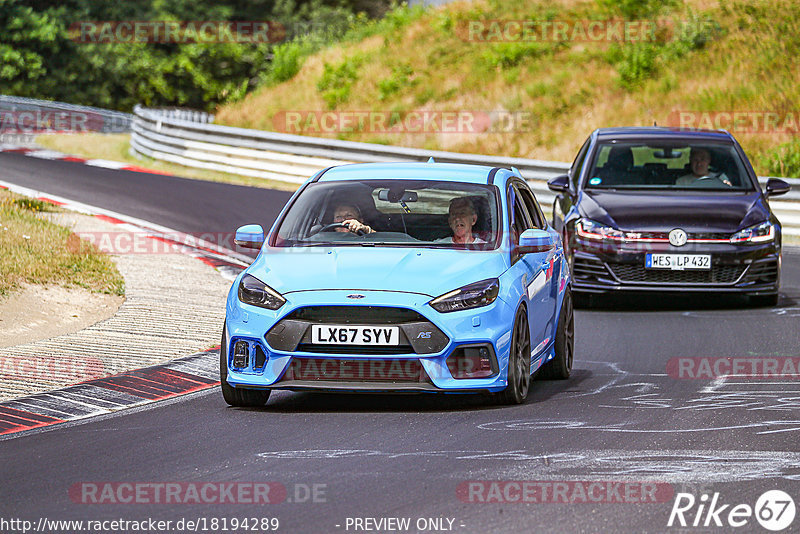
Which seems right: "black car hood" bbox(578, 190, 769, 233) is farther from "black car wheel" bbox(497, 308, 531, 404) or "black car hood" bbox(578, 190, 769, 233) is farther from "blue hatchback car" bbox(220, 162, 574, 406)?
"black car wheel" bbox(497, 308, 531, 404)

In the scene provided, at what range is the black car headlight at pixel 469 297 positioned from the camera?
26.9 feet

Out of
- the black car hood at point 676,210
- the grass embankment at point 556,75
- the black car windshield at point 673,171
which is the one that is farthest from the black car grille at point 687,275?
the grass embankment at point 556,75

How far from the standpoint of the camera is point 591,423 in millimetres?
8109

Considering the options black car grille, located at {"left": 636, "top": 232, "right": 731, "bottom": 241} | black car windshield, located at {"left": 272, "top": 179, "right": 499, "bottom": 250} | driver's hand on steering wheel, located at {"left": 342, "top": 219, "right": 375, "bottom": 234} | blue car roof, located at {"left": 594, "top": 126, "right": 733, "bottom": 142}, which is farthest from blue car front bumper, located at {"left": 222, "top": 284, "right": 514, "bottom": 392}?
blue car roof, located at {"left": 594, "top": 126, "right": 733, "bottom": 142}

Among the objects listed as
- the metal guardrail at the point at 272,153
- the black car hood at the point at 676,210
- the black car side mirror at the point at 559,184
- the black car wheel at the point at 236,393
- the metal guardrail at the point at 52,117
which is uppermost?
the black car side mirror at the point at 559,184

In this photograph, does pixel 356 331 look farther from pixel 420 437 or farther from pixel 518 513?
pixel 518 513

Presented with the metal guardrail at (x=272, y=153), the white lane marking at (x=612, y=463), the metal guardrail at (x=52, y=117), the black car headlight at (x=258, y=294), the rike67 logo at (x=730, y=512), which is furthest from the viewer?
the metal guardrail at (x=52, y=117)

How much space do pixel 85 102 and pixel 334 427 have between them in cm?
4856

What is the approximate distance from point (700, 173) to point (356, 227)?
246 inches

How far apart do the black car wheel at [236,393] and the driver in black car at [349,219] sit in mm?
1233

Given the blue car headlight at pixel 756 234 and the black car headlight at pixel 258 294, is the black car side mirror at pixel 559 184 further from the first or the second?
the black car headlight at pixel 258 294

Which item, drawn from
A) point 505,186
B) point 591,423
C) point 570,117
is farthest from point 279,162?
point 591,423

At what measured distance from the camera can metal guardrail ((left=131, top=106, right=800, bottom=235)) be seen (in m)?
24.0

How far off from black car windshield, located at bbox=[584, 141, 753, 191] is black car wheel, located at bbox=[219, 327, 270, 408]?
6.51 meters
